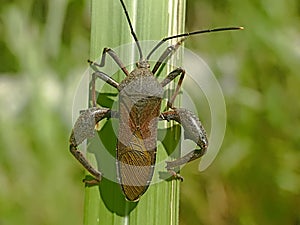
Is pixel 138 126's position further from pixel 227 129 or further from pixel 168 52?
pixel 227 129

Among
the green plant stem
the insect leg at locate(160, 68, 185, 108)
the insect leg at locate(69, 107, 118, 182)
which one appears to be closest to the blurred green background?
the insect leg at locate(69, 107, 118, 182)

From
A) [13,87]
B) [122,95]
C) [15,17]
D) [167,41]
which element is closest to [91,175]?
[122,95]

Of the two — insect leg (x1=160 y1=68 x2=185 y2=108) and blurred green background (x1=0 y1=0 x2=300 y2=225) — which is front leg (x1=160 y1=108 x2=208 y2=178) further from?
blurred green background (x1=0 y1=0 x2=300 y2=225)

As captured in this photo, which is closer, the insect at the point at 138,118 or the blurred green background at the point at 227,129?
the insect at the point at 138,118

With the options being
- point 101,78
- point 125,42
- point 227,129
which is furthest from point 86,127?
point 227,129

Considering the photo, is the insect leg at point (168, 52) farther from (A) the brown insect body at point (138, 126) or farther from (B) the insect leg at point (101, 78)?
(B) the insect leg at point (101, 78)

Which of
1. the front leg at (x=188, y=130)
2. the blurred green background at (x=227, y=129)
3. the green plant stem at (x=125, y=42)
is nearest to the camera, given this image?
the green plant stem at (x=125, y=42)

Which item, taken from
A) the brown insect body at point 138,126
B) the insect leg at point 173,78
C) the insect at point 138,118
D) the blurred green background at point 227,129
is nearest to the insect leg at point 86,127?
the insect at point 138,118
